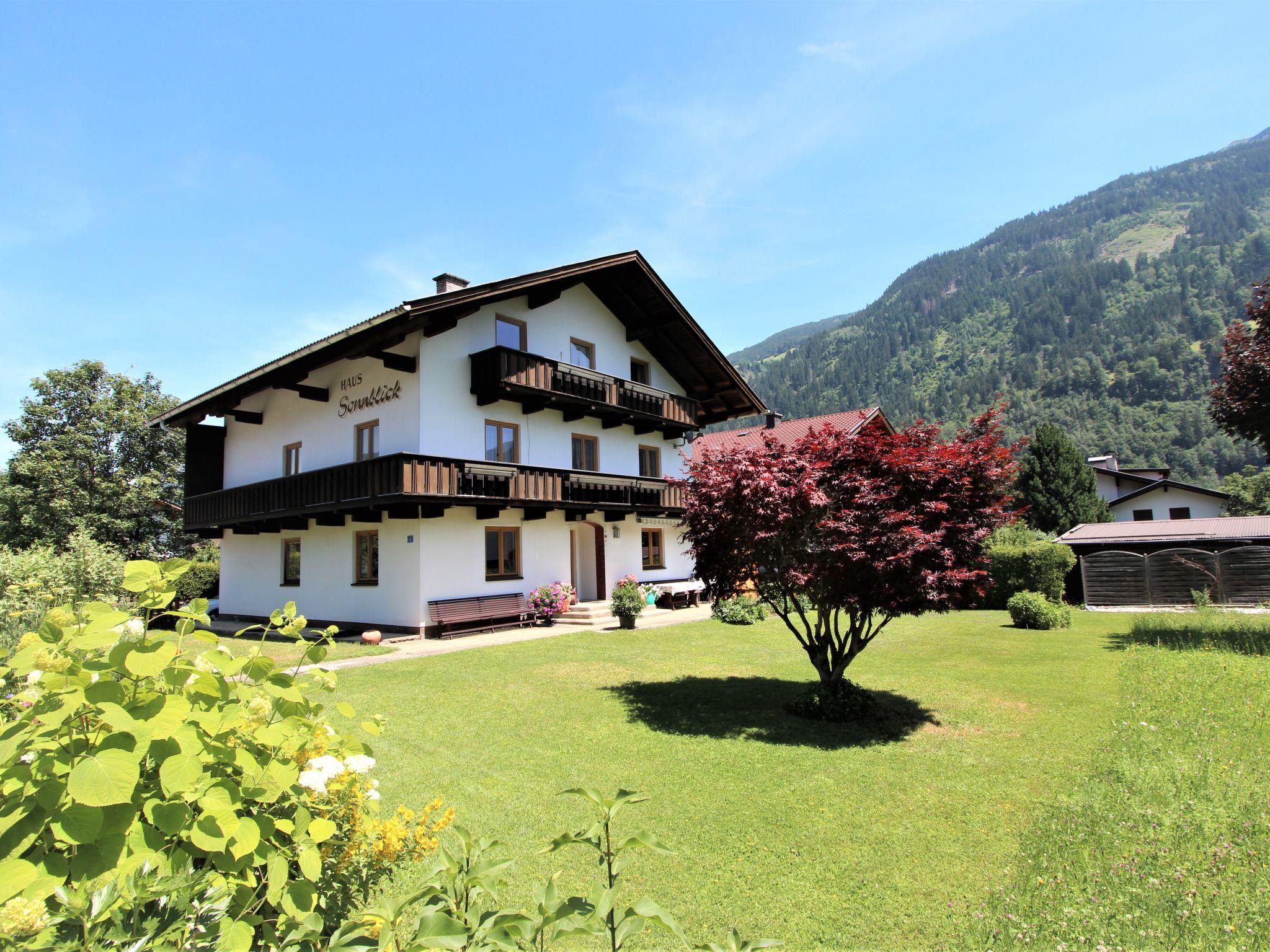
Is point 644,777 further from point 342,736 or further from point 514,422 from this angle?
point 514,422

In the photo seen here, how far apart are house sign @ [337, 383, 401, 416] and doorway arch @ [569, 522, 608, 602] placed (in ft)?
24.9

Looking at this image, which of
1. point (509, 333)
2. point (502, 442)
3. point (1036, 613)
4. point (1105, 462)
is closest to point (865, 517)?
point (1036, 613)

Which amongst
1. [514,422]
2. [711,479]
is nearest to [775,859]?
[711,479]

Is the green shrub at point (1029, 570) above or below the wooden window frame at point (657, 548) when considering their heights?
below

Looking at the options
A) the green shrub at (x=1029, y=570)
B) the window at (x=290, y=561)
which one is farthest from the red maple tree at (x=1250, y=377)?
the window at (x=290, y=561)

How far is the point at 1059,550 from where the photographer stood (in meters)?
22.5

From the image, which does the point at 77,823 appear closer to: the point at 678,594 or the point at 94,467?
the point at 678,594

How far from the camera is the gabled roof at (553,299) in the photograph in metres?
16.7

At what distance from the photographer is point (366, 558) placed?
19.2 metres

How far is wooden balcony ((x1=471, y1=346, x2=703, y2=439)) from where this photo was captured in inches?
732

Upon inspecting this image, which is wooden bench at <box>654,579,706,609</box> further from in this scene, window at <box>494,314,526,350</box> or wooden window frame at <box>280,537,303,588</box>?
wooden window frame at <box>280,537,303,588</box>

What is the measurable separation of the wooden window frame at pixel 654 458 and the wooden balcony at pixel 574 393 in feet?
2.50

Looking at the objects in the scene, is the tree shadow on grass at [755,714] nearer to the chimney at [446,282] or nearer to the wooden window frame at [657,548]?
the wooden window frame at [657,548]

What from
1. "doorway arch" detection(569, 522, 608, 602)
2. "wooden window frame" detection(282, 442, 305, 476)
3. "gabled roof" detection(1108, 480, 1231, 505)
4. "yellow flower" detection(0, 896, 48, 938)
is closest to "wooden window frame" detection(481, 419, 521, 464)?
"doorway arch" detection(569, 522, 608, 602)
